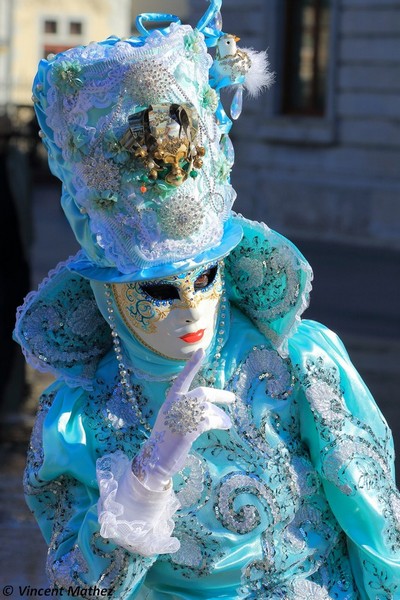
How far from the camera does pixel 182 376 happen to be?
8.48ft

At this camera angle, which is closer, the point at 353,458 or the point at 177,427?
the point at 177,427

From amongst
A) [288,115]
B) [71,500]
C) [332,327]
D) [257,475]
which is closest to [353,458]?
[257,475]

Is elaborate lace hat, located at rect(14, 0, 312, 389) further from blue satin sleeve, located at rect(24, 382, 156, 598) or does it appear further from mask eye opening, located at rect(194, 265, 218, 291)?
blue satin sleeve, located at rect(24, 382, 156, 598)

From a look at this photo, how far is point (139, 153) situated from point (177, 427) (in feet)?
1.80

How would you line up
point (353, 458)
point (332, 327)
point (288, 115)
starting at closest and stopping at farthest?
point (353, 458) < point (332, 327) < point (288, 115)

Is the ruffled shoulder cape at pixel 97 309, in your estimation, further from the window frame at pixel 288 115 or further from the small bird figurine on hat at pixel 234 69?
the window frame at pixel 288 115

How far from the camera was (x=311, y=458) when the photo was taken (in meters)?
2.90

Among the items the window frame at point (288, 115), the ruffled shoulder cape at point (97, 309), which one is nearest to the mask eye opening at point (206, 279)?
the ruffled shoulder cape at point (97, 309)

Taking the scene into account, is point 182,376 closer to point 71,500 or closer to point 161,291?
point 161,291

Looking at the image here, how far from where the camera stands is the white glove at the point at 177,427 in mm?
2549

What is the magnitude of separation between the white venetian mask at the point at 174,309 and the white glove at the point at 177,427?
13cm

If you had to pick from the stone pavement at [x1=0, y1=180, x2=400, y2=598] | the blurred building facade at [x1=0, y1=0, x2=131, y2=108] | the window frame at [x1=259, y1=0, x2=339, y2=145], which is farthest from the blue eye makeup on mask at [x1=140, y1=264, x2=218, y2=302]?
the blurred building facade at [x1=0, y1=0, x2=131, y2=108]

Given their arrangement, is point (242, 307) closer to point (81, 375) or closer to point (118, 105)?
point (81, 375)

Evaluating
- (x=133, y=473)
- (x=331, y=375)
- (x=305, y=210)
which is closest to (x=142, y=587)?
(x=133, y=473)
